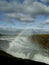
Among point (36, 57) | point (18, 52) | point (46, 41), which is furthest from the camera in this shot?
point (46, 41)

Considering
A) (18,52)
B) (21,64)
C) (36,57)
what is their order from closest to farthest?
1. (21,64)
2. (36,57)
3. (18,52)

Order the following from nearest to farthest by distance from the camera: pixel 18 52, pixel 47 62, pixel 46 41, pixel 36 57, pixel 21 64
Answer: pixel 21 64, pixel 47 62, pixel 36 57, pixel 18 52, pixel 46 41

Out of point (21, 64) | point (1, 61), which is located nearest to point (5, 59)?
point (1, 61)

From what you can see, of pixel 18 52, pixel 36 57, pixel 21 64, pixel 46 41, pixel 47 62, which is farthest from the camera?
pixel 46 41

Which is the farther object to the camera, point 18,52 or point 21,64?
point 18,52

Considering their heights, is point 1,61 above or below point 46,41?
below

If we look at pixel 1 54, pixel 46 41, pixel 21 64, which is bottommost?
pixel 21 64

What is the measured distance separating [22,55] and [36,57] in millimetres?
4142

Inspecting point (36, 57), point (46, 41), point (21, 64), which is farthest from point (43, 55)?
point (46, 41)

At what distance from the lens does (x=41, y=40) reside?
A: 72688 millimetres

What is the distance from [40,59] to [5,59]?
24.4 feet

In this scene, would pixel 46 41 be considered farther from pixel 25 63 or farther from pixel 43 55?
pixel 25 63

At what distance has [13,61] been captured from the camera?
42594 millimetres

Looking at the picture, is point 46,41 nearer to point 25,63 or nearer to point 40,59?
point 40,59
